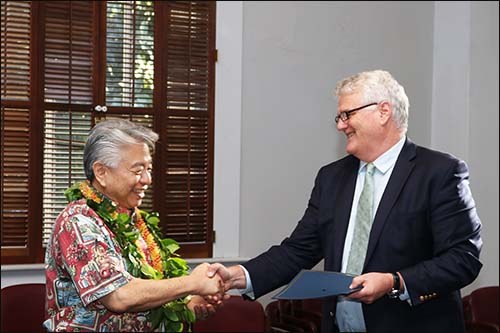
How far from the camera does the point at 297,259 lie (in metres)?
3.64

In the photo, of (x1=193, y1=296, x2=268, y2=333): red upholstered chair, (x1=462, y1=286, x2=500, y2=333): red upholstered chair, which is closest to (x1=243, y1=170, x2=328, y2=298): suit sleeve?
(x1=193, y1=296, x2=268, y2=333): red upholstered chair

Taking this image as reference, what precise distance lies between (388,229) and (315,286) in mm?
449

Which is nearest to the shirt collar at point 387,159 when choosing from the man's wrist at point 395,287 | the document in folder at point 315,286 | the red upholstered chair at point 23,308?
the man's wrist at point 395,287

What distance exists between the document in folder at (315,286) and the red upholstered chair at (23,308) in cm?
208

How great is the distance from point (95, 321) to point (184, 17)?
8.97 ft

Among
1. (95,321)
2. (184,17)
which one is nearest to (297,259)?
(95,321)

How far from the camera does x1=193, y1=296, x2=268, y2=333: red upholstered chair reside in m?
4.81

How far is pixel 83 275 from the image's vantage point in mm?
2762

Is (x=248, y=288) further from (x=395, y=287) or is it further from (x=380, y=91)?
(x=380, y=91)

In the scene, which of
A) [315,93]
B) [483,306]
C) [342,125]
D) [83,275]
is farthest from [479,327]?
[83,275]

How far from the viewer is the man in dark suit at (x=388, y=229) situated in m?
3.15

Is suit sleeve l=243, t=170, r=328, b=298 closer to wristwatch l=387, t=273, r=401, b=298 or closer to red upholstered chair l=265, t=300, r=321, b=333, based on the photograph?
wristwatch l=387, t=273, r=401, b=298

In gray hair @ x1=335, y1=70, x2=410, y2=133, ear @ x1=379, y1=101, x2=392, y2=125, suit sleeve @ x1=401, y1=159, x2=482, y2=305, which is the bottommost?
suit sleeve @ x1=401, y1=159, x2=482, y2=305

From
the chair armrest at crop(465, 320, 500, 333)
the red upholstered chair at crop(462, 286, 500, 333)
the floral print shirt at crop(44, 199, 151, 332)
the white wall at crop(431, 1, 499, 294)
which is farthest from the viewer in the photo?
the white wall at crop(431, 1, 499, 294)
